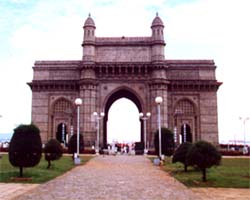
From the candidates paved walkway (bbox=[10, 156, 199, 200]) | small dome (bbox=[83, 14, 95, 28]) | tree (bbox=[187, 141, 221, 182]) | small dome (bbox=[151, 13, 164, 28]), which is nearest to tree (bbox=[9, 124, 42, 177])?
paved walkway (bbox=[10, 156, 199, 200])

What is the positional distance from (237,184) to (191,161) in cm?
222

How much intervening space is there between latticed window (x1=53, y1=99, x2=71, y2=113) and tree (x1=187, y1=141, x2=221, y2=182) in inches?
1381

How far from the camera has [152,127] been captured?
47.2m

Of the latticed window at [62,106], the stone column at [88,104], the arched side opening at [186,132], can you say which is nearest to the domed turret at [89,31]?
the stone column at [88,104]

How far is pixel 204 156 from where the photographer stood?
51.8 feet

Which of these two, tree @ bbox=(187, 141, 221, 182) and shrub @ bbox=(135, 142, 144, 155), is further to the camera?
shrub @ bbox=(135, 142, 144, 155)

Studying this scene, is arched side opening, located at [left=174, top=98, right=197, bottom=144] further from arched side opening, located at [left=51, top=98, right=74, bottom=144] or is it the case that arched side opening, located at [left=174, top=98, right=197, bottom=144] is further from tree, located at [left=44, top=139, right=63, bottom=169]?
tree, located at [left=44, top=139, right=63, bottom=169]

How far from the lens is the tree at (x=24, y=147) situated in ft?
53.7

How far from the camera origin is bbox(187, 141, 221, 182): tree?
51.5 ft

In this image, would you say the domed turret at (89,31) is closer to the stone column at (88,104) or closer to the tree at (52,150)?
the stone column at (88,104)

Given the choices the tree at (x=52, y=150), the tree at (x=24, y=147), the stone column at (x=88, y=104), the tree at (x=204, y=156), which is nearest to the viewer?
the tree at (x=204, y=156)

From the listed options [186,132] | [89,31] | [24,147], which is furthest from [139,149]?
[24,147]

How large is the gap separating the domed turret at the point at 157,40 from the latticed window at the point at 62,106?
12.6m

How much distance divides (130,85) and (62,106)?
→ 9339mm
